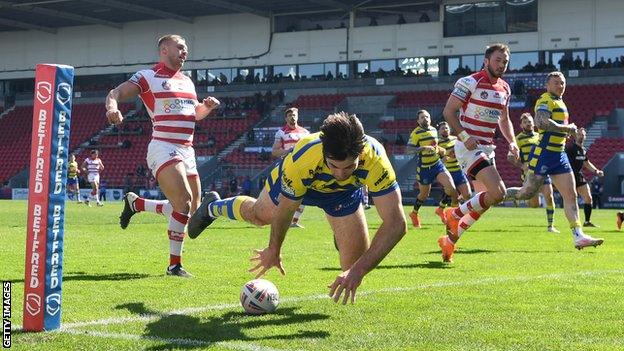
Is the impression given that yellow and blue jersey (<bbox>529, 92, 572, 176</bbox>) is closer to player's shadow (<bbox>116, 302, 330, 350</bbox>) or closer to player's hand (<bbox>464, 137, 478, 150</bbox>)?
player's hand (<bbox>464, 137, 478, 150</bbox>)

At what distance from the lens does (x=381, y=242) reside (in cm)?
551

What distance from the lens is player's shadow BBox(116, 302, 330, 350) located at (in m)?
5.08

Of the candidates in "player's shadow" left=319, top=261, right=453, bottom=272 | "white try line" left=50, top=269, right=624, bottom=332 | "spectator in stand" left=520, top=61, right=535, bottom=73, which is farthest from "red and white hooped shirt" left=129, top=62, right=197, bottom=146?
"spectator in stand" left=520, top=61, right=535, bottom=73

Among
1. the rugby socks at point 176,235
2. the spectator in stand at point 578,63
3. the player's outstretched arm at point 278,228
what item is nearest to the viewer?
the player's outstretched arm at point 278,228

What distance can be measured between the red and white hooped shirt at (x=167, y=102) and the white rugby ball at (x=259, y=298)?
132 inches

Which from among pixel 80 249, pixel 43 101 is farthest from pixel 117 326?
pixel 80 249

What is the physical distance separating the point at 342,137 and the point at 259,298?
1.64 meters

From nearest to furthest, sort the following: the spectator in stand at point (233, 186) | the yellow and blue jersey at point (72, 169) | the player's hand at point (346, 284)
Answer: the player's hand at point (346, 284)
the yellow and blue jersey at point (72, 169)
the spectator in stand at point (233, 186)

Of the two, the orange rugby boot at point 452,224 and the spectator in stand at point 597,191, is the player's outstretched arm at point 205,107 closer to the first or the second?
the orange rugby boot at point 452,224

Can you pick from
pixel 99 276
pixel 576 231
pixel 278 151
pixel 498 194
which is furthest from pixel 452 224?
pixel 278 151

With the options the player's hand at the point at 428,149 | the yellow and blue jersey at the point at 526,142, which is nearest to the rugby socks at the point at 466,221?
the player's hand at the point at 428,149

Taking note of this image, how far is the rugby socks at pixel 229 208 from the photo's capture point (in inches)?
298

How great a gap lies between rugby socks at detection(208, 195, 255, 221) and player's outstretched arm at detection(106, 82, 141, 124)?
118cm

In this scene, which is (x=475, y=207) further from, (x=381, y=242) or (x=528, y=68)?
(x=528, y=68)
